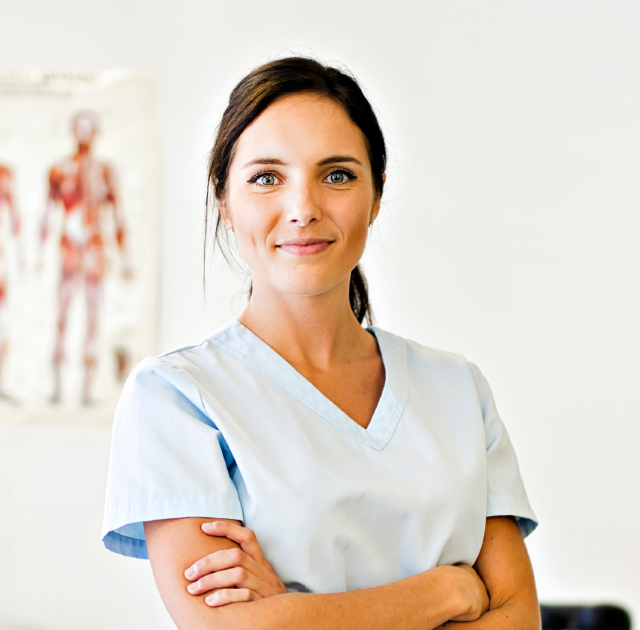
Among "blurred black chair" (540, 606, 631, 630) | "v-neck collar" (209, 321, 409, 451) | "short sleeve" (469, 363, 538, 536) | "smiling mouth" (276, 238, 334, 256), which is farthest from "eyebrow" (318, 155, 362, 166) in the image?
"blurred black chair" (540, 606, 631, 630)

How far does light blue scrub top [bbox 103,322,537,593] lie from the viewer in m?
0.95

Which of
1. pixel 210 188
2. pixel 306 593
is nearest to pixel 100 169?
pixel 210 188

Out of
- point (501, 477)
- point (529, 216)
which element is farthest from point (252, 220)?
point (529, 216)

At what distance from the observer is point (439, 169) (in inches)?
92.4

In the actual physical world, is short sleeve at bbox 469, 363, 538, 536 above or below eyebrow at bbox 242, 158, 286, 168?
below

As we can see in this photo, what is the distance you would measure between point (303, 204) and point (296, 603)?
531 millimetres

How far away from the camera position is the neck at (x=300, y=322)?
114cm

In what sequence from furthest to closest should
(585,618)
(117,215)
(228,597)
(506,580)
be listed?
(117,215), (585,618), (506,580), (228,597)

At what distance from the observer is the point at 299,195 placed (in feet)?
3.42

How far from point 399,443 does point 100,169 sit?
172cm

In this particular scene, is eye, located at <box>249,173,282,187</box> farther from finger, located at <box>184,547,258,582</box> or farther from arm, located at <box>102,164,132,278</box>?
arm, located at <box>102,164,132,278</box>

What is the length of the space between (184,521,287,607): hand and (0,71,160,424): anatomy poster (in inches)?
62.6

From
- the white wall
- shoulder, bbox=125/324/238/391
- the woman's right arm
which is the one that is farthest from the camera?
the white wall

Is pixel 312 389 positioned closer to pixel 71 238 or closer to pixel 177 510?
pixel 177 510
